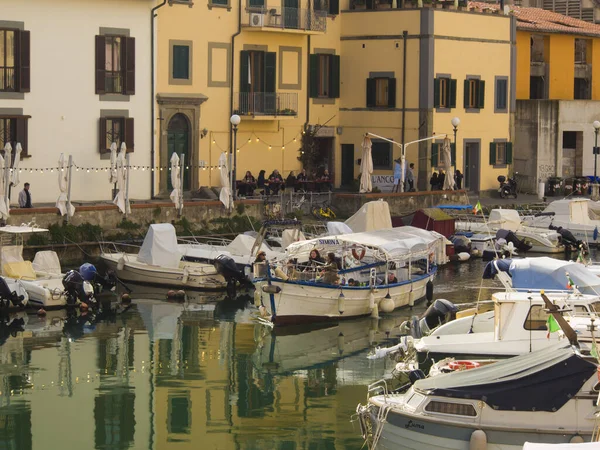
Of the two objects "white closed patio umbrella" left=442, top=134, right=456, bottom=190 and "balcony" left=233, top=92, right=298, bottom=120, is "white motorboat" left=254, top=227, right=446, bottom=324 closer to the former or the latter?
"white closed patio umbrella" left=442, top=134, right=456, bottom=190

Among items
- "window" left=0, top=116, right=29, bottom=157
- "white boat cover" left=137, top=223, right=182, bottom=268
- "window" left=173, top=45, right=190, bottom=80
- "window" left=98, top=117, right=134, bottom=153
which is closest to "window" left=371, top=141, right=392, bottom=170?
"window" left=173, top=45, right=190, bottom=80

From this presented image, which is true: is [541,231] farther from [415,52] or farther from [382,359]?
[382,359]

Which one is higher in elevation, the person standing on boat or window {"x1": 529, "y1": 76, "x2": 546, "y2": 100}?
window {"x1": 529, "y1": 76, "x2": 546, "y2": 100}

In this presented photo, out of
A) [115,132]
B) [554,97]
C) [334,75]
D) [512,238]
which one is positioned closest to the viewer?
[115,132]

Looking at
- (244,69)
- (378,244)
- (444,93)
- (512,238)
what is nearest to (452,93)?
(444,93)

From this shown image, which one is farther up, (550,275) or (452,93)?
(452,93)

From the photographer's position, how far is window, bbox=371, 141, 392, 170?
55.5 metres

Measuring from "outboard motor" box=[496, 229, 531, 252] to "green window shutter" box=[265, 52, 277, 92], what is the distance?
33.0ft

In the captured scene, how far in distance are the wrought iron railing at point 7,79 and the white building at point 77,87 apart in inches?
1.2

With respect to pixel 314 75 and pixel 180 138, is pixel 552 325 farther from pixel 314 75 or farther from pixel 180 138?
pixel 314 75

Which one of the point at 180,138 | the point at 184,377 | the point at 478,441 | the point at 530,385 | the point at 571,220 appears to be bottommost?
the point at 184,377

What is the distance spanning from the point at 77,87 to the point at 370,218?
396 inches

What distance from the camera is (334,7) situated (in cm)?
5538

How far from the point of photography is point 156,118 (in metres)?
48.9
